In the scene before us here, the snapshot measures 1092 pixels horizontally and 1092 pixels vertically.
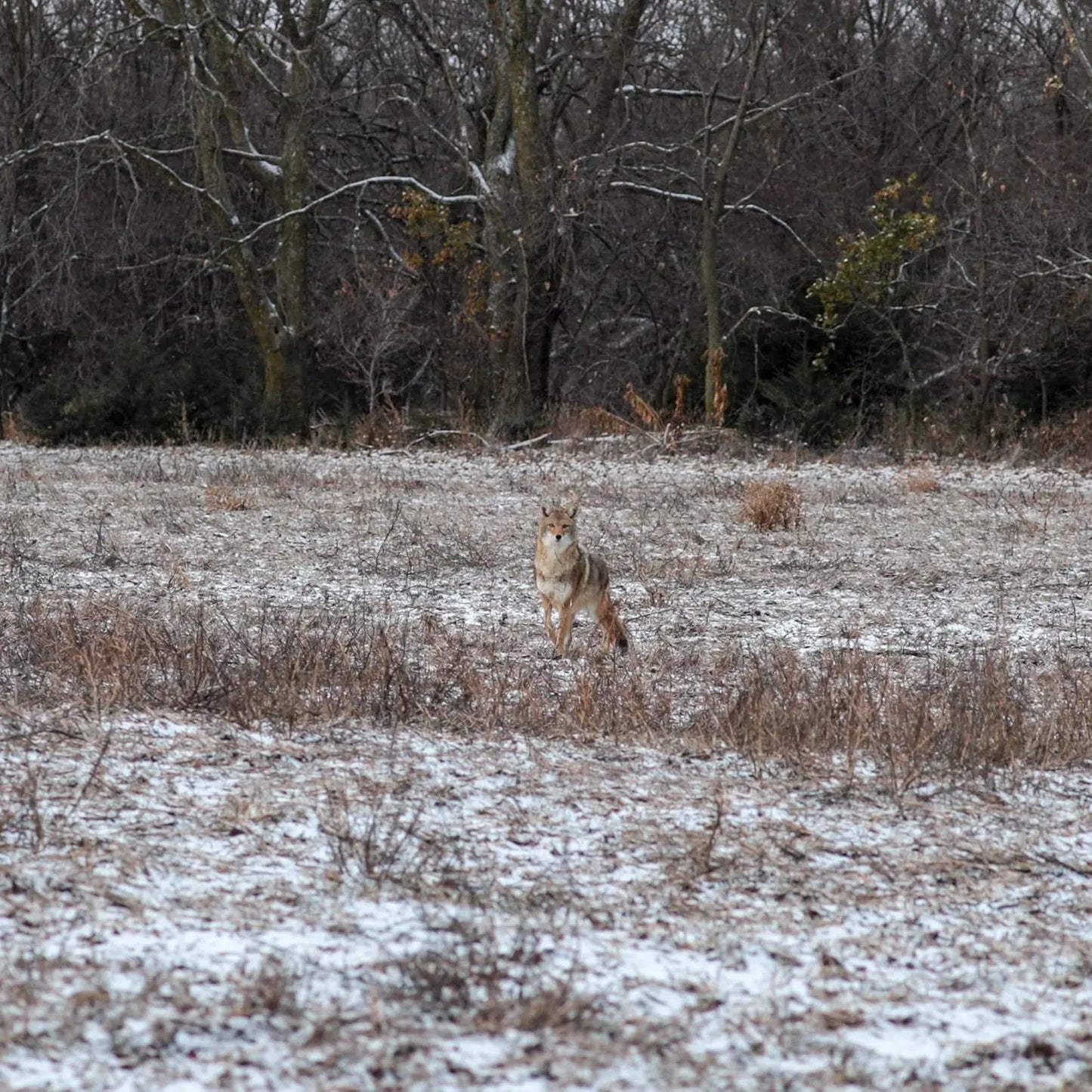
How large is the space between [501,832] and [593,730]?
1.60 m

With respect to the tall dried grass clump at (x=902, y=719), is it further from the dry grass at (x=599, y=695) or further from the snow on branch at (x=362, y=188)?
the snow on branch at (x=362, y=188)

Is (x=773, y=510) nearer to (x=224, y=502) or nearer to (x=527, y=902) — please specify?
(x=224, y=502)

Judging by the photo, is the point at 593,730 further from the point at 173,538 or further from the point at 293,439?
the point at 293,439

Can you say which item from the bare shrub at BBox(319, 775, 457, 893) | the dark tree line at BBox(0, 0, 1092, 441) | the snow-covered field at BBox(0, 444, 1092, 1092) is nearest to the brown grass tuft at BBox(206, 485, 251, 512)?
the snow-covered field at BBox(0, 444, 1092, 1092)

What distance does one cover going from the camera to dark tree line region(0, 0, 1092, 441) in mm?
25672

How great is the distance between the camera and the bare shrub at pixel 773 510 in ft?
49.6

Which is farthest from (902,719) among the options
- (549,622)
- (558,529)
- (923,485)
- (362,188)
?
(362,188)

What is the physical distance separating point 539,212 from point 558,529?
16.3m

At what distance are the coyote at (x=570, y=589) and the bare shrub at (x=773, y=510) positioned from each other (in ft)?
17.8

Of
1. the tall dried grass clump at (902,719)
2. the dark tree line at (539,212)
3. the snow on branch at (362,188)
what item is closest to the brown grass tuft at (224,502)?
the tall dried grass clump at (902,719)

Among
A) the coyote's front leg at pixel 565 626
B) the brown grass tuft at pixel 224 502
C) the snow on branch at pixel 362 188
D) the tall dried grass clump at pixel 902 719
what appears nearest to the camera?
the tall dried grass clump at pixel 902 719

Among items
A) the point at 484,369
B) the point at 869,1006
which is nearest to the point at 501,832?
the point at 869,1006

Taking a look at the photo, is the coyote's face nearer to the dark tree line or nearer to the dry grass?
the dry grass

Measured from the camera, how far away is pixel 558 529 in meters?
9.98
